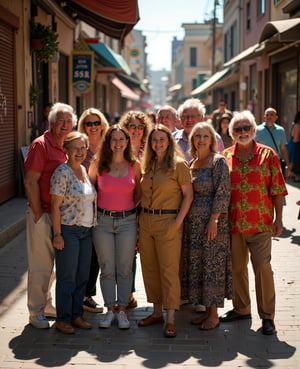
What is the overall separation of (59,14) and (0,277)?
10.00 meters

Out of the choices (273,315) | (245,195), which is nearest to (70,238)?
(245,195)

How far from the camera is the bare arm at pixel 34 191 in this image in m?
4.88

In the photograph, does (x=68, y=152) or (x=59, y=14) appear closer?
(x=68, y=152)

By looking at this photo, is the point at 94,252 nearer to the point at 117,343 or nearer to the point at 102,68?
the point at 117,343

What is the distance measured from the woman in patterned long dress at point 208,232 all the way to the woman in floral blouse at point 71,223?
888mm

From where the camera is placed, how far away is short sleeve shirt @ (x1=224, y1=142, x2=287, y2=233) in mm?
5051

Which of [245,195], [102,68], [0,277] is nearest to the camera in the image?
[245,195]

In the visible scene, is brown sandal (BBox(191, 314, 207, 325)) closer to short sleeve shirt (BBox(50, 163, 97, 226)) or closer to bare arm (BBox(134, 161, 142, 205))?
bare arm (BBox(134, 161, 142, 205))

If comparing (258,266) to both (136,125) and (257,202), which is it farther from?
(136,125)

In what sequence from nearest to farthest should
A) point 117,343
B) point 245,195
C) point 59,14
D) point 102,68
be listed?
point 117,343, point 245,195, point 59,14, point 102,68

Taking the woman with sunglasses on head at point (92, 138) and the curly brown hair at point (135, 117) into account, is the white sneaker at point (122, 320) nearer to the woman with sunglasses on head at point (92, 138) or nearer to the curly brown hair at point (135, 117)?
the woman with sunglasses on head at point (92, 138)

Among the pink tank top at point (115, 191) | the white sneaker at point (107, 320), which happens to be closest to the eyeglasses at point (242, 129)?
the pink tank top at point (115, 191)

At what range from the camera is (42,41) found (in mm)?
12195

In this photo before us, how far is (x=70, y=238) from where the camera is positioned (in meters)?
4.92
